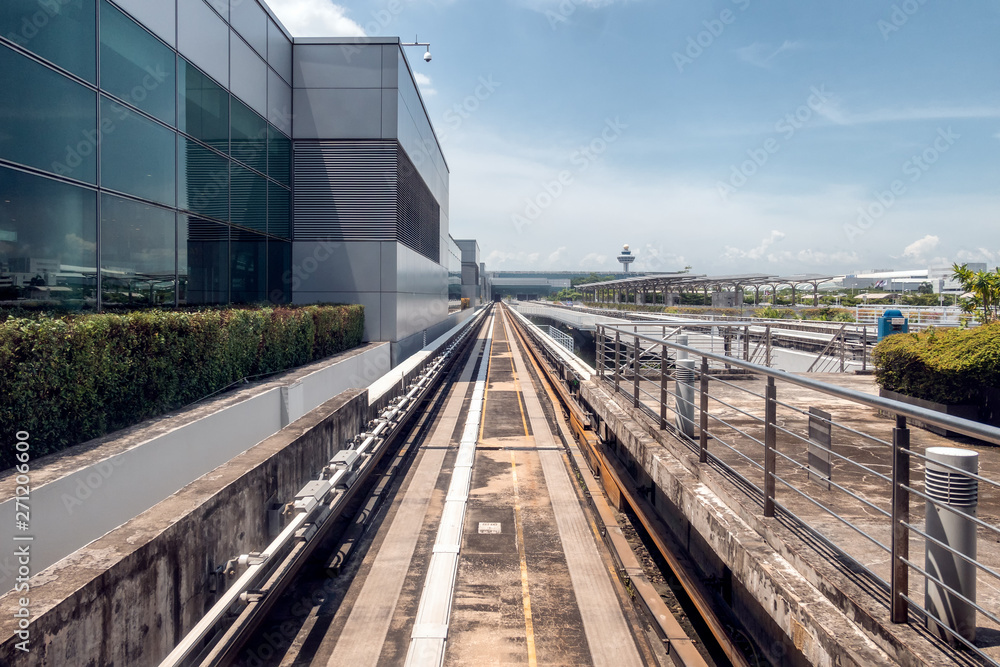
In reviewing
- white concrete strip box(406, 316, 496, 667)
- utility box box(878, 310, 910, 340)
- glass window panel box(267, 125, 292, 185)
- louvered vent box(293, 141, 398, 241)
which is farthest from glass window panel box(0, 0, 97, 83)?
utility box box(878, 310, 910, 340)

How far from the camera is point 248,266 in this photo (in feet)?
55.7

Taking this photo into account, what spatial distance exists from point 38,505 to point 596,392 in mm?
8020

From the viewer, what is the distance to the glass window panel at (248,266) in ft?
52.6

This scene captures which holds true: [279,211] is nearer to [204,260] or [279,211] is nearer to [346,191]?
[346,191]

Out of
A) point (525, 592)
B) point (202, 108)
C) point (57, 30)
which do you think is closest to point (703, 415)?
point (525, 592)

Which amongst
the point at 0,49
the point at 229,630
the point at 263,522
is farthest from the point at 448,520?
the point at 0,49

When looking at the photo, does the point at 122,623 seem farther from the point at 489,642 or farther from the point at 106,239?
the point at 106,239

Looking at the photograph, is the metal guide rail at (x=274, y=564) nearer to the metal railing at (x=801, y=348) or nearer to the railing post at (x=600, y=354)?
the railing post at (x=600, y=354)

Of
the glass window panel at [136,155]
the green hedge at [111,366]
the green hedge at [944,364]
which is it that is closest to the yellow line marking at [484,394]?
the green hedge at [111,366]

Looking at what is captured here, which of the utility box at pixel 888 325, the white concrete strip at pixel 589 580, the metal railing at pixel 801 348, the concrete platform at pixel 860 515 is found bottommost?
the white concrete strip at pixel 589 580

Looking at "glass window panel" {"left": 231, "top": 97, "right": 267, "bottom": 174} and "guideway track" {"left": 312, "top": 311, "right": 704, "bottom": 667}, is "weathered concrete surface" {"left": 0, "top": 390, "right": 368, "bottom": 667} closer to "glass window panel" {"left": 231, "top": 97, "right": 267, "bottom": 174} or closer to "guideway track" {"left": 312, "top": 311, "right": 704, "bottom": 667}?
"guideway track" {"left": 312, "top": 311, "right": 704, "bottom": 667}

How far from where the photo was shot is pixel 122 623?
→ 369 cm

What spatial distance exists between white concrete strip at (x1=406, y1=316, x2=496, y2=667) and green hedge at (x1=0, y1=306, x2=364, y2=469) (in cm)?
423

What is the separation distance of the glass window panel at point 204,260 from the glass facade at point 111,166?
0.05 meters
